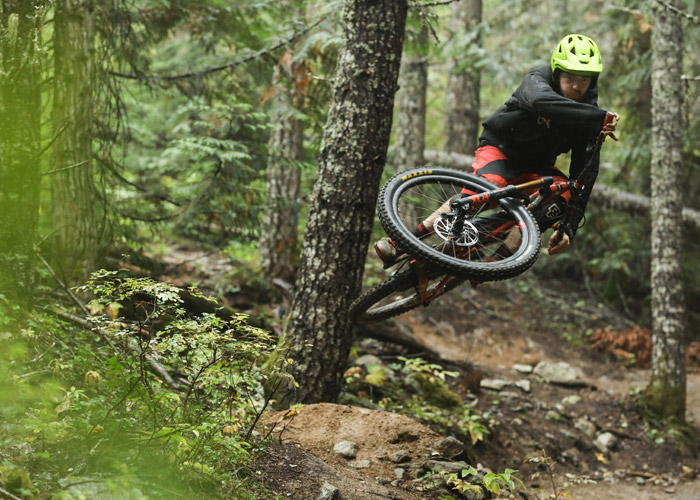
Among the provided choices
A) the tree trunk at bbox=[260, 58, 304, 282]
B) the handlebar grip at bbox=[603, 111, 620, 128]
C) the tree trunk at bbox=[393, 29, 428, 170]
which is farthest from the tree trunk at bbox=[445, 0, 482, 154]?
the handlebar grip at bbox=[603, 111, 620, 128]

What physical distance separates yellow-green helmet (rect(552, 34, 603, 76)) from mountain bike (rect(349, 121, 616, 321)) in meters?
0.62

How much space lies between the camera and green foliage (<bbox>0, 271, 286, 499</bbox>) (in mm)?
3361

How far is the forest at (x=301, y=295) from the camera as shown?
3.91m

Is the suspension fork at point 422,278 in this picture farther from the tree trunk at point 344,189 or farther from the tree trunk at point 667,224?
the tree trunk at point 667,224

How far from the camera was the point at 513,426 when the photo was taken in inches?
334

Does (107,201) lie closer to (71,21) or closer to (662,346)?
(71,21)

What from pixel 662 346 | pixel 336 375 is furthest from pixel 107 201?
pixel 662 346

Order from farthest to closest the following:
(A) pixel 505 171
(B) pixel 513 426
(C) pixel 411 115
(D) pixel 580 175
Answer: (C) pixel 411 115 < (B) pixel 513 426 < (A) pixel 505 171 < (D) pixel 580 175

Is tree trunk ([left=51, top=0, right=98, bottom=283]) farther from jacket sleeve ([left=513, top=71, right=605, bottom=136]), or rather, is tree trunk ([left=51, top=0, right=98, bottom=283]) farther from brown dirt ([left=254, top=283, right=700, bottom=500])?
jacket sleeve ([left=513, top=71, right=605, bottom=136])

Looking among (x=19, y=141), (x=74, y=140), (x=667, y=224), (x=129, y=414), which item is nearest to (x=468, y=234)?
(x=129, y=414)

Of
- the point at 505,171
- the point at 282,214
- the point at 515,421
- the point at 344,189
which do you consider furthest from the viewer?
the point at 282,214

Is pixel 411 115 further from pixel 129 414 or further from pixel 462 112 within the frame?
pixel 129 414

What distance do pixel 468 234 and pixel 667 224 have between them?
6902 millimetres

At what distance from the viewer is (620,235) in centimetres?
1577
